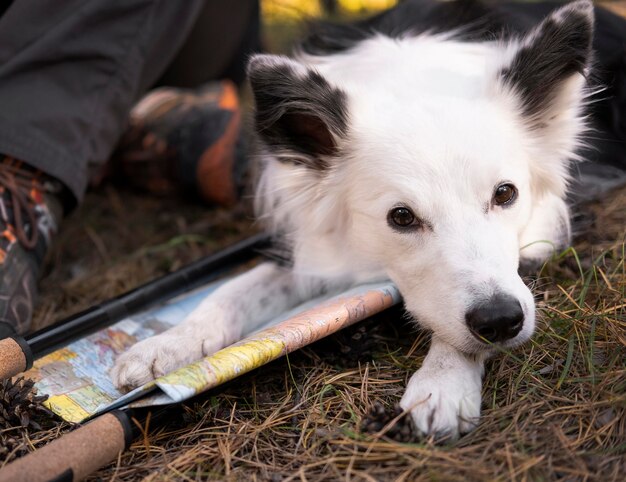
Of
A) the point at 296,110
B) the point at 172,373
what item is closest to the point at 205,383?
the point at 172,373

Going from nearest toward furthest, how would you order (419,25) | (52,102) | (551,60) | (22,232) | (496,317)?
(496,317) → (551,60) → (22,232) → (52,102) → (419,25)

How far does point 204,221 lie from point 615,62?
7.43 feet

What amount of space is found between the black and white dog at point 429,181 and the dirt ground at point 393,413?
0.34 ft

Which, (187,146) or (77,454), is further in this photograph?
(187,146)

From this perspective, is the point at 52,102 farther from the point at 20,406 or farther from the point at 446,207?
the point at 446,207

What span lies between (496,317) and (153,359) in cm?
106

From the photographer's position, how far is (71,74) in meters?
2.95

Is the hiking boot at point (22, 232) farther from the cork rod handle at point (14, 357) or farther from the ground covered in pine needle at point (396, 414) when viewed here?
the ground covered in pine needle at point (396, 414)

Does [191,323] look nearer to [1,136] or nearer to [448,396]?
[448,396]

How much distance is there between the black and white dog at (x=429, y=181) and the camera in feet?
6.39

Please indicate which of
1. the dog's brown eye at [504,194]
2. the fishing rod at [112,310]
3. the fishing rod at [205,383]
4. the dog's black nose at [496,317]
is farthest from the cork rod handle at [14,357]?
the dog's brown eye at [504,194]

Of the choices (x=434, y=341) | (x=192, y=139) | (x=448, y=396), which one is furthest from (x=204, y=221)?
(x=448, y=396)

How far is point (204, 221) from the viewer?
152 inches

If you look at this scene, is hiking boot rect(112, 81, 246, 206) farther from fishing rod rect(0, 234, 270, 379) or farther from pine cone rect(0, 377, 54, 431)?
pine cone rect(0, 377, 54, 431)
